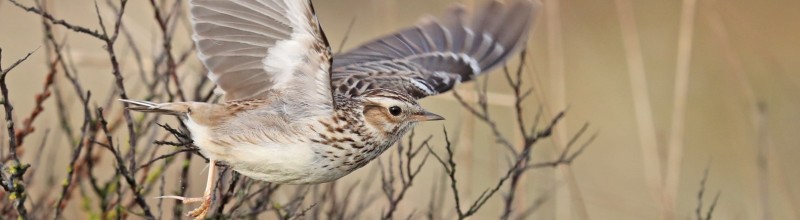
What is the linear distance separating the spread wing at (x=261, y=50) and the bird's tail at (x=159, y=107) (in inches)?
4.9

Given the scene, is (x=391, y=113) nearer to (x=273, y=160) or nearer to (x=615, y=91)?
(x=273, y=160)

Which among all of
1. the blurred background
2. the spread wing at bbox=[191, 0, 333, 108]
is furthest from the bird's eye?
the blurred background

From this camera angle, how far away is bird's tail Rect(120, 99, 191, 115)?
3350 mm

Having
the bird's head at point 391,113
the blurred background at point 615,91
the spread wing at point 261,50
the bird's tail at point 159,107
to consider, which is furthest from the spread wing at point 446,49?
the blurred background at point 615,91

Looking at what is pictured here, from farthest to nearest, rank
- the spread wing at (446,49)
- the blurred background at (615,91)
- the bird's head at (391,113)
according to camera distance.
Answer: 1. the blurred background at (615,91)
2. the spread wing at (446,49)
3. the bird's head at (391,113)

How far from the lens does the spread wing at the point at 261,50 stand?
339 cm

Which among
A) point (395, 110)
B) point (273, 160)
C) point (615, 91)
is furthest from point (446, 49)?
point (615, 91)

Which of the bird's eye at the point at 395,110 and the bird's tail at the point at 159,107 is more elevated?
the bird's eye at the point at 395,110

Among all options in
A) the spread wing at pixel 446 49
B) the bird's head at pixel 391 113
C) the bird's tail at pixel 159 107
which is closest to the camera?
the bird's tail at pixel 159 107

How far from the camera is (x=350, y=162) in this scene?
3.50 metres

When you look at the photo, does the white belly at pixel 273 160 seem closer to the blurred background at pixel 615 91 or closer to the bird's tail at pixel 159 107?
Result: the bird's tail at pixel 159 107

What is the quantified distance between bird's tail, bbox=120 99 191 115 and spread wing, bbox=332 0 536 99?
95 cm

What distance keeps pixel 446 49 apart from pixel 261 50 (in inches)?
68.5

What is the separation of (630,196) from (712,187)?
2.97 ft
